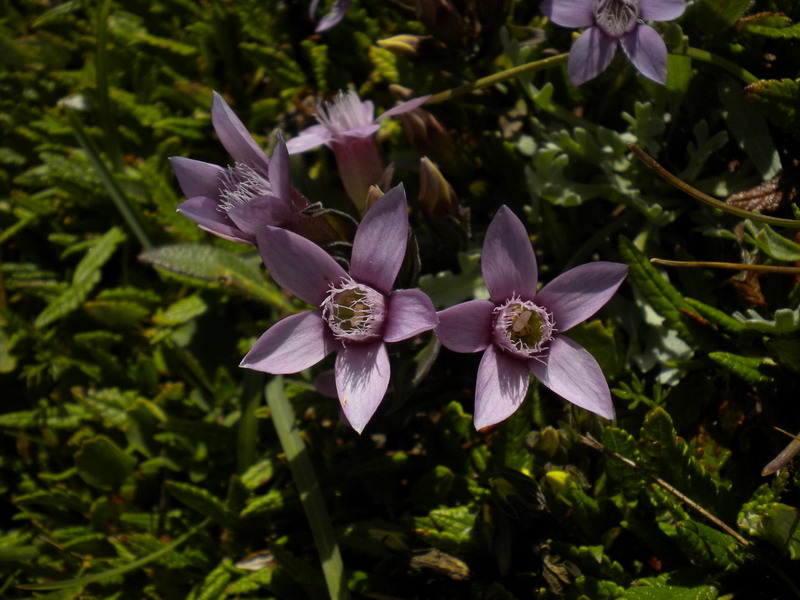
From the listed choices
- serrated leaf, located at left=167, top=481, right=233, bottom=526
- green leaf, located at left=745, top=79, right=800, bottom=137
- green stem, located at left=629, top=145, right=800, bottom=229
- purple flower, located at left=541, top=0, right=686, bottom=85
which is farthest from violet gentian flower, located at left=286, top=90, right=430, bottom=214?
serrated leaf, located at left=167, top=481, right=233, bottom=526

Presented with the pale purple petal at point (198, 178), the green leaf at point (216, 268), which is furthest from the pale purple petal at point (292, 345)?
the green leaf at point (216, 268)

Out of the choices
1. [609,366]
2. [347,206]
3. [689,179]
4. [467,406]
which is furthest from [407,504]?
[689,179]

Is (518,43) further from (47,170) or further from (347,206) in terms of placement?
(47,170)

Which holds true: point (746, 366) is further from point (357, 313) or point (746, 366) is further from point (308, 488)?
point (308, 488)

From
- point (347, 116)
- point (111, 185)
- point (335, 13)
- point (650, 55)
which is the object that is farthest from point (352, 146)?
point (111, 185)

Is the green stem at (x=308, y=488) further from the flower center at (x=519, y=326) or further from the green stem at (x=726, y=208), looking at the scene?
the green stem at (x=726, y=208)

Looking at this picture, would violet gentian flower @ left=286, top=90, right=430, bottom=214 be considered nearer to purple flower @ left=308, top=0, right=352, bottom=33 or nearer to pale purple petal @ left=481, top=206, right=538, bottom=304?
purple flower @ left=308, top=0, right=352, bottom=33
